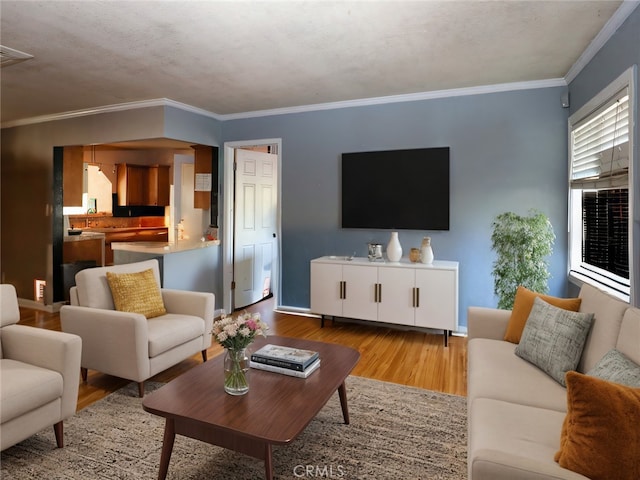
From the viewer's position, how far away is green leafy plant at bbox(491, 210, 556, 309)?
3.34 m

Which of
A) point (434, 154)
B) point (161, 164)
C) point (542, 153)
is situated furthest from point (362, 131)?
point (161, 164)

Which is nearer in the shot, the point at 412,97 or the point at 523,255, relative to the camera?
the point at 523,255

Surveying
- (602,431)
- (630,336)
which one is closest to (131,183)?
(630,336)

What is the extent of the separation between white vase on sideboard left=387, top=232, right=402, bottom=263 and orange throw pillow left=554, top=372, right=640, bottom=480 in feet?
9.71

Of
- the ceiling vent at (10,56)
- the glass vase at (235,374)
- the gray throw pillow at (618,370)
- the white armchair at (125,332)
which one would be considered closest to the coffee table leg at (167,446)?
the glass vase at (235,374)

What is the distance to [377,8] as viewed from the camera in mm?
2465

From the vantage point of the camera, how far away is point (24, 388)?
1.95 meters

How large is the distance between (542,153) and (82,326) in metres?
4.27

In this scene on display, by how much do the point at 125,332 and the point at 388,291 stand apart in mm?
2473

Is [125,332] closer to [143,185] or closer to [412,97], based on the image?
[412,97]

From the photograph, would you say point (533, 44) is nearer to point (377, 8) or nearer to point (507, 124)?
point (507, 124)

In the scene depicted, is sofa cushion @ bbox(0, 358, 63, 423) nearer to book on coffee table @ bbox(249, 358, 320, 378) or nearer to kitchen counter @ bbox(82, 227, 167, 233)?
book on coffee table @ bbox(249, 358, 320, 378)

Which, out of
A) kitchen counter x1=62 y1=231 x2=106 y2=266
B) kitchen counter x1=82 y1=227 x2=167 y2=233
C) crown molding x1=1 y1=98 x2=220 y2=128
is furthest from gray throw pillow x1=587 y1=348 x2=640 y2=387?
kitchen counter x1=82 y1=227 x2=167 y2=233

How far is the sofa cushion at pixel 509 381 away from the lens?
6.04 feet
